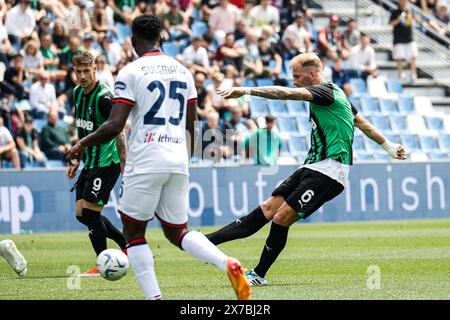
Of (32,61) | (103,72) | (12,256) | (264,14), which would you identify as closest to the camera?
(12,256)

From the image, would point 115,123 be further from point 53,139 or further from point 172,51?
point 172,51

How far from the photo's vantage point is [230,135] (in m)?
22.1

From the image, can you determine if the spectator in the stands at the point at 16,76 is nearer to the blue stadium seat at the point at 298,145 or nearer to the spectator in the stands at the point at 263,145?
the spectator in the stands at the point at 263,145

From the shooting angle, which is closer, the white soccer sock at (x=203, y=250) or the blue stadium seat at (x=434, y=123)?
the white soccer sock at (x=203, y=250)

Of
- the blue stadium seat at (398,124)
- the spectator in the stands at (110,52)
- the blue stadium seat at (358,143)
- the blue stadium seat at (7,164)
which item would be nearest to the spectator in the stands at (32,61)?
the spectator in the stands at (110,52)

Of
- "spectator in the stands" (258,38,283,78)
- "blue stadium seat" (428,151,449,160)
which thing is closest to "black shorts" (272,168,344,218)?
"spectator in the stands" (258,38,283,78)

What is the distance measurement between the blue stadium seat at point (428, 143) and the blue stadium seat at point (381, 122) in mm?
878

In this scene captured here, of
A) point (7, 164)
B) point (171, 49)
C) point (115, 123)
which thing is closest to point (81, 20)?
point (171, 49)

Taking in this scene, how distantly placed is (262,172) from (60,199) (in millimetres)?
4241

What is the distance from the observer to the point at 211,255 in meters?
8.08

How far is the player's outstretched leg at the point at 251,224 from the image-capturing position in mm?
11156

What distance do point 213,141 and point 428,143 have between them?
21.7 feet

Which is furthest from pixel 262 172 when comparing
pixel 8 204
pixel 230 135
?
pixel 8 204
